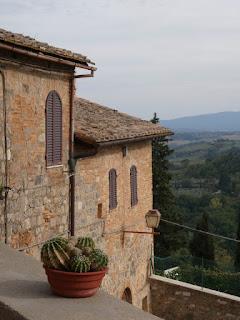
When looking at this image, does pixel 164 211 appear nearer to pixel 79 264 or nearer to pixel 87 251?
pixel 87 251

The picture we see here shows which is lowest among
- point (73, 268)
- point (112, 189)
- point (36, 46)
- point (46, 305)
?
point (46, 305)

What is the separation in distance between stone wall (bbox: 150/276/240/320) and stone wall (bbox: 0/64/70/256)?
6.24 metres

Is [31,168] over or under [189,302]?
over

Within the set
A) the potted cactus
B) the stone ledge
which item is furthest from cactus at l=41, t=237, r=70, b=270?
the stone ledge

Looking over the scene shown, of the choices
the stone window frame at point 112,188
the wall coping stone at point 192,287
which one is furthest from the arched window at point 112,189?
the wall coping stone at point 192,287

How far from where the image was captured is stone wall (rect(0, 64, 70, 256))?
343 inches

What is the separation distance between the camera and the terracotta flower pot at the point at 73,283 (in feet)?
15.5

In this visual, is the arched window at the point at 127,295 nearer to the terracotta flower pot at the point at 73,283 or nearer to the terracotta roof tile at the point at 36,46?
the terracotta roof tile at the point at 36,46

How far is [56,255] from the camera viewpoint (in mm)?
4891

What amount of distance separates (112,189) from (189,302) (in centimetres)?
495

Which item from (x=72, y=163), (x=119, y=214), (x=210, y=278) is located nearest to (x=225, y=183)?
(x=210, y=278)

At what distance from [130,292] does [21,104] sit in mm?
7221

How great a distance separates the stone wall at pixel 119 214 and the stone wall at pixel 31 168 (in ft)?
3.35

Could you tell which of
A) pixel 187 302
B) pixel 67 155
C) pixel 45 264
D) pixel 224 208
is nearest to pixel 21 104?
pixel 67 155
